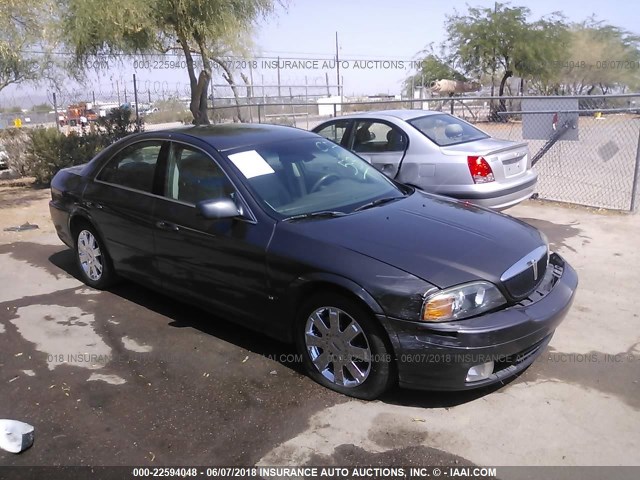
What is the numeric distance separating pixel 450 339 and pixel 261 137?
91.5 inches

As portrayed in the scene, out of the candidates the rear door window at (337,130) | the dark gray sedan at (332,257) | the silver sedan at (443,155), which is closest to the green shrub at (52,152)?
the rear door window at (337,130)

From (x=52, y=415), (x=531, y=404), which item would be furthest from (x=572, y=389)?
(x=52, y=415)

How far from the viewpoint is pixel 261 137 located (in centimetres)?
457

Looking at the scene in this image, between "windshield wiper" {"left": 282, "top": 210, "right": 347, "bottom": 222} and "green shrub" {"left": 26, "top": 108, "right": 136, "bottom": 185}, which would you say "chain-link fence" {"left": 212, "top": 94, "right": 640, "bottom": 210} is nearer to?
"green shrub" {"left": 26, "top": 108, "right": 136, "bottom": 185}

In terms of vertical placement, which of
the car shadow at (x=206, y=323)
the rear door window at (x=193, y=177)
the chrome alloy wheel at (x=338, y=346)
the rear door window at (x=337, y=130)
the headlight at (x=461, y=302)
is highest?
the rear door window at (x=337, y=130)

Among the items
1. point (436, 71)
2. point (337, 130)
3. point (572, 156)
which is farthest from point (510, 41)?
point (337, 130)

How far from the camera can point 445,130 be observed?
23.8ft

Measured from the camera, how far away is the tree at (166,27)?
448 inches

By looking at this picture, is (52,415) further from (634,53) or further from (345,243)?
(634,53)

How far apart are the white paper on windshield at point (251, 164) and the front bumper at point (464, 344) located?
152cm

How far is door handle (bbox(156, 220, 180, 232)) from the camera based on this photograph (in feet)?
14.2

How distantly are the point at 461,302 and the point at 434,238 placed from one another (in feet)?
1.76

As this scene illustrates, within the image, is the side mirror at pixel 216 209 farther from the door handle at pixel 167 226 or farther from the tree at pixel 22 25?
the tree at pixel 22 25

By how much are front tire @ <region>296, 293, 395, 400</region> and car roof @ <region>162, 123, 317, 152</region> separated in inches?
58.7
